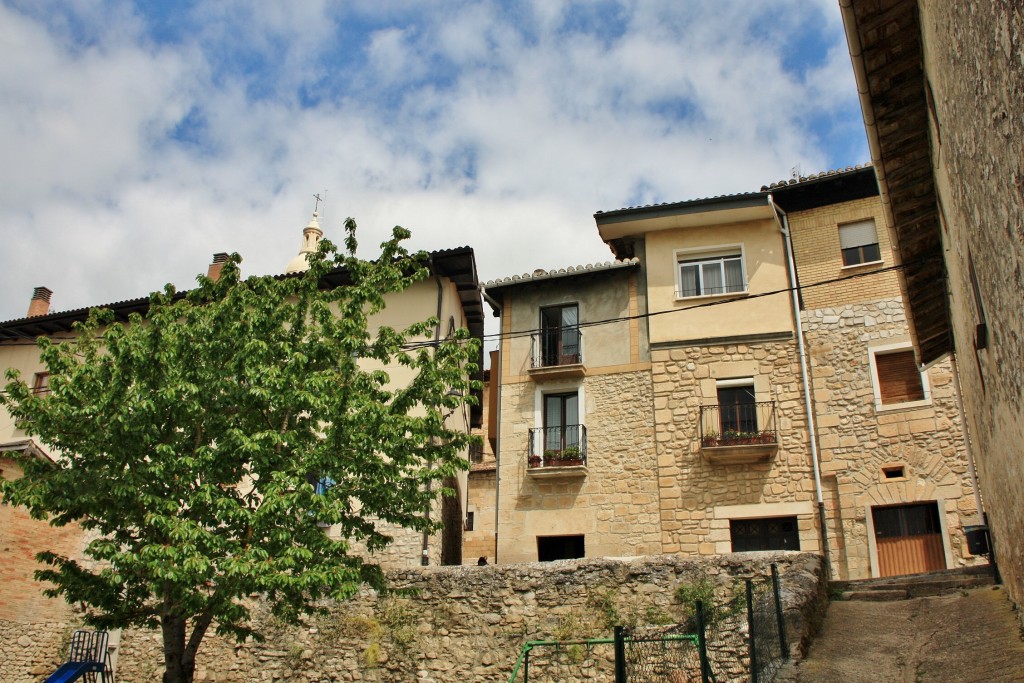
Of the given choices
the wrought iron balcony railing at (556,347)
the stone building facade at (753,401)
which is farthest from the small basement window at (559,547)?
the wrought iron balcony railing at (556,347)

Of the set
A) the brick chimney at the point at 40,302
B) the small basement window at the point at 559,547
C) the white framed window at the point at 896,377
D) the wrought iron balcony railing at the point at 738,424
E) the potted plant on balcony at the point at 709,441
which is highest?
the brick chimney at the point at 40,302

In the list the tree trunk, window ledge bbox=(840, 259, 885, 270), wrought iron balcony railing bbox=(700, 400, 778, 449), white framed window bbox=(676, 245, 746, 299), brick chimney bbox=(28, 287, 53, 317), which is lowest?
the tree trunk

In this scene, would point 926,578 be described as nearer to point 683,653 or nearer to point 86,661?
point 683,653

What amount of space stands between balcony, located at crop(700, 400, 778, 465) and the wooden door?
97.8 inches

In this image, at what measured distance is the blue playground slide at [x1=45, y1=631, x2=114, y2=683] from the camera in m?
15.0

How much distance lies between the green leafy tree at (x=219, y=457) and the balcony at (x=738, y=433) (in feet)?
26.2

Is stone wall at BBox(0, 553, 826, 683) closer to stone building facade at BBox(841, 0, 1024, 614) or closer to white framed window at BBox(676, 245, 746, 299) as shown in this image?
stone building facade at BBox(841, 0, 1024, 614)

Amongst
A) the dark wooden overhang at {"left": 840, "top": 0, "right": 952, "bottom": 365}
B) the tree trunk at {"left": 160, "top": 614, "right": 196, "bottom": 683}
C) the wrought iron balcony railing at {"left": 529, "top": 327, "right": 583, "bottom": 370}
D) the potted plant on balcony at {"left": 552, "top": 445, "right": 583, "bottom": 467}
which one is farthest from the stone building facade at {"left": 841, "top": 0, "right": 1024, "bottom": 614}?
the tree trunk at {"left": 160, "top": 614, "right": 196, "bottom": 683}

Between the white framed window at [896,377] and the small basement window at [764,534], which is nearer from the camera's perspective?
the white framed window at [896,377]

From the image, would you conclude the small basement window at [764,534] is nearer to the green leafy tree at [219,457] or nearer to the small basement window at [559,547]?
the small basement window at [559,547]

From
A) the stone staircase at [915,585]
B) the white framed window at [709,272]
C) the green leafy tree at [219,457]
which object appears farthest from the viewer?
the white framed window at [709,272]

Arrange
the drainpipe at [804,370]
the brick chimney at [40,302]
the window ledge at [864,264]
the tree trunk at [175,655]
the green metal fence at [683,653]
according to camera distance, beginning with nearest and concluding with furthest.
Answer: the green metal fence at [683,653] < the tree trunk at [175,655] < the drainpipe at [804,370] < the window ledge at [864,264] < the brick chimney at [40,302]

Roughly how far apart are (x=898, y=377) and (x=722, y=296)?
4.16 metres

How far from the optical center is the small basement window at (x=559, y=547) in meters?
18.7
